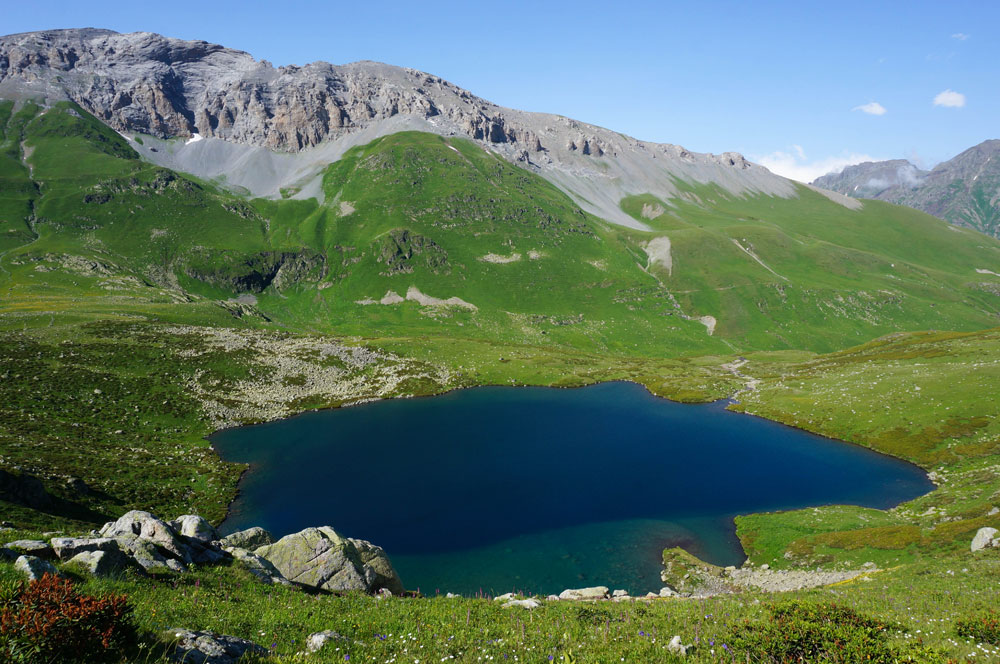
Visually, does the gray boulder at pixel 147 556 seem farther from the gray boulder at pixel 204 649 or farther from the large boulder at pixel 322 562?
the gray boulder at pixel 204 649

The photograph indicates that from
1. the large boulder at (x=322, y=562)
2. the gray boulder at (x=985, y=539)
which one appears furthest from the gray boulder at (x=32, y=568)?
the gray boulder at (x=985, y=539)

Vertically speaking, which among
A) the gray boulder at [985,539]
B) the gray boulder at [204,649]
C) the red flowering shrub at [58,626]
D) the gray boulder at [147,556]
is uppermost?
the red flowering shrub at [58,626]

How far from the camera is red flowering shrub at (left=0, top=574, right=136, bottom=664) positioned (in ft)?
20.4

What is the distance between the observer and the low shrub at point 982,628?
42.9 feet

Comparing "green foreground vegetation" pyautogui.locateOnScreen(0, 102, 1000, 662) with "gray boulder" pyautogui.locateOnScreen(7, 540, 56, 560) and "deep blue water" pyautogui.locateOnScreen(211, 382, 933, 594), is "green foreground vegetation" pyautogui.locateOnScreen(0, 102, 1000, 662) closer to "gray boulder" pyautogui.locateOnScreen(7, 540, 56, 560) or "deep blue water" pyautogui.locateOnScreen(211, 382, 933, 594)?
"gray boulder" pyautogui.locateOnScreen(7, 540, 56, 560)

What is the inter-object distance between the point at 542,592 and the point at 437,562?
1066cm

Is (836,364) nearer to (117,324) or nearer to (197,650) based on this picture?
(197,650)

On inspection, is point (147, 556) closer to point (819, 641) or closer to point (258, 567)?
point (258, 567)

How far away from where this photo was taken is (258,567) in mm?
19969

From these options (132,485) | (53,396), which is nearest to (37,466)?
(132,485)

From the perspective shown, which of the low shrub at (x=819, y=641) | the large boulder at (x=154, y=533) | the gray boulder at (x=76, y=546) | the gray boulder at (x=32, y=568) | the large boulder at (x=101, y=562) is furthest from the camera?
the large boulder at (x=154, y=533)

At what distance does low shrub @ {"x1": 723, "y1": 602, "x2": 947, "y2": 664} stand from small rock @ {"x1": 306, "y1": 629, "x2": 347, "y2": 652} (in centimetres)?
1001

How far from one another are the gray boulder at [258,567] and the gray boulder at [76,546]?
6.25 meters

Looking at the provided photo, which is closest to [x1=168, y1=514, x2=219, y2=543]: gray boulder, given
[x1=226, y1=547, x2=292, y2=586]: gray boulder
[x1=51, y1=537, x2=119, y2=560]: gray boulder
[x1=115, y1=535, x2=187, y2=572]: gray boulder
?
[x1=226, y1=547, x2=292, y2=586]: gray boulder
